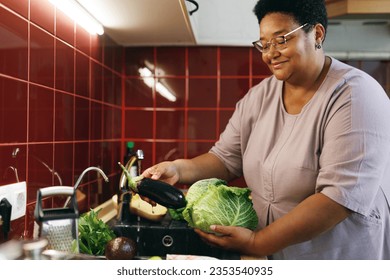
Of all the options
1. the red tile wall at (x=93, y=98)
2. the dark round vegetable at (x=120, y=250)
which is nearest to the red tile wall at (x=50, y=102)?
the red tile wall at (x=93, y=98)

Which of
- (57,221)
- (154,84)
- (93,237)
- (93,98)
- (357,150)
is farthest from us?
(154,84)

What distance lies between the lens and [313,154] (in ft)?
2.33

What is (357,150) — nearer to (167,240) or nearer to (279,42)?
(279,42)

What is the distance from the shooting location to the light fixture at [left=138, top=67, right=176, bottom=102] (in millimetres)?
1389

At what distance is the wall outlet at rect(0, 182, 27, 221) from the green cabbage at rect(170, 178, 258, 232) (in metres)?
0.28

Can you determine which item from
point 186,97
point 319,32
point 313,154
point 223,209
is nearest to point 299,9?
point 319,32

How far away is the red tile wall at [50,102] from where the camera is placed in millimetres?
665

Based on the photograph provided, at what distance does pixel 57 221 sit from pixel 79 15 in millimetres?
542

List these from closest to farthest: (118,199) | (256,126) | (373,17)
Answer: (256,126) < (118,199) < (373,17)

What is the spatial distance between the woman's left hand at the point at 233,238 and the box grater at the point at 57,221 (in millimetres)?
261

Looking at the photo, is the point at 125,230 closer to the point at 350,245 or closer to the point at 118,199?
the point at 118,199
